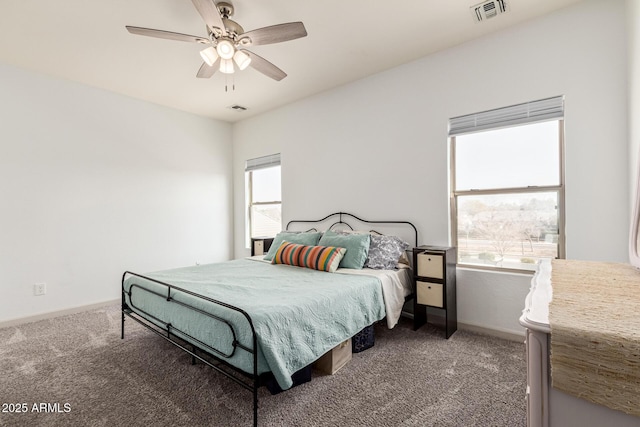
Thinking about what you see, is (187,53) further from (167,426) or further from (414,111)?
(167,426)

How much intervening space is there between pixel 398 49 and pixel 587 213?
227 cm

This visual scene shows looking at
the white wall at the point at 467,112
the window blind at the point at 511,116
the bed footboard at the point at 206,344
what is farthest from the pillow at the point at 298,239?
the window blind at the point at 511,116

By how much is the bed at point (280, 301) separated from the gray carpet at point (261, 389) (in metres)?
0.23

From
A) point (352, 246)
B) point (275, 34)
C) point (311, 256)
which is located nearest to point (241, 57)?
point (275, 34)

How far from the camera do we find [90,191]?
153 inches

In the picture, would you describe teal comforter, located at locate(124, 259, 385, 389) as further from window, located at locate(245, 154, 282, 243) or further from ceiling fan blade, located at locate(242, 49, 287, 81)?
window, located at locate(245, 154, 282, 243)

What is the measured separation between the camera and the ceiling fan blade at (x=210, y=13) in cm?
189

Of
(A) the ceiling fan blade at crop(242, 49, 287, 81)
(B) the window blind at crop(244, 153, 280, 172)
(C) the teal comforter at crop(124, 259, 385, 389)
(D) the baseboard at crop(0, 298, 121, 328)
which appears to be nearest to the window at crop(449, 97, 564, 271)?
(C) the teal comforter at crop(124, 259, 385, 389)

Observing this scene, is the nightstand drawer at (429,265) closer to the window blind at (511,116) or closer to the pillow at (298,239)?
the pillow at (298,239)

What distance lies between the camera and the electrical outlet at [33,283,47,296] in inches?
136

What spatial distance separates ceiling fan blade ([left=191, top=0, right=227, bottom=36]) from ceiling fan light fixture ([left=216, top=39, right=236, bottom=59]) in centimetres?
10

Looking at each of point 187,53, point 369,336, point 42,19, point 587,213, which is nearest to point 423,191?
point 587,213

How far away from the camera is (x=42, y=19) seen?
2.56 m

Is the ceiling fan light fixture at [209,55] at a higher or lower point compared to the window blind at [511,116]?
higher
